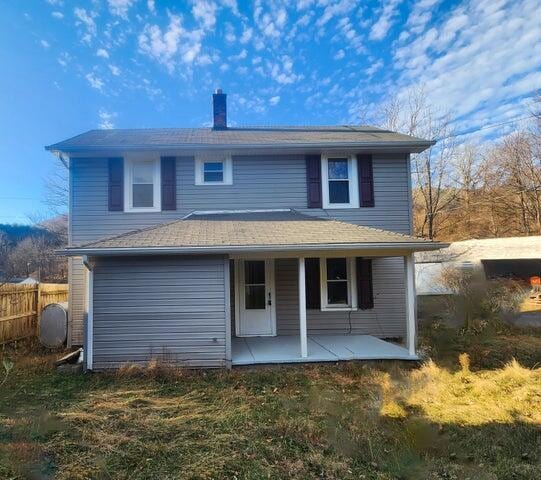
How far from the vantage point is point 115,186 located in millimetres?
8500

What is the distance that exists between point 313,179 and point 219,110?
14.8 ft

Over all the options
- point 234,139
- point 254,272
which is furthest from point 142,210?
point 254,272

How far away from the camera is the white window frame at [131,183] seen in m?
8.57

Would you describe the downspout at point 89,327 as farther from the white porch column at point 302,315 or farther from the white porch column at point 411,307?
the white porch column at point 411,307

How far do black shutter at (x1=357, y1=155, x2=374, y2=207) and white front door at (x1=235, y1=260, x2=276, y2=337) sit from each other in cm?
287

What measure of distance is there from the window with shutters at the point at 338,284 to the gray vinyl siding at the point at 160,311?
3.15m

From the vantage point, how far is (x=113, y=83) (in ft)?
52.9

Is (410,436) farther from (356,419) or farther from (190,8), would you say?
(190,8)

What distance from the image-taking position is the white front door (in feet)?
28.6

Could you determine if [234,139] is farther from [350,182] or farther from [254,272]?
[254,272]

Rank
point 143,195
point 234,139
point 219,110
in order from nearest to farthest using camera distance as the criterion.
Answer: point 143,195 < point 234,139 < point 219,110

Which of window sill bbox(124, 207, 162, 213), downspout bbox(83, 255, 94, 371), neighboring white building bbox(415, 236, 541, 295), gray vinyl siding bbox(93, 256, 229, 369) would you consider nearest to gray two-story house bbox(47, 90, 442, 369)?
window sill bbox(124, 207, 162, 213)

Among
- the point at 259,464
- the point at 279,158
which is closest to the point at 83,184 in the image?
the point at 279,158

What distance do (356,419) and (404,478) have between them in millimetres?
1201
